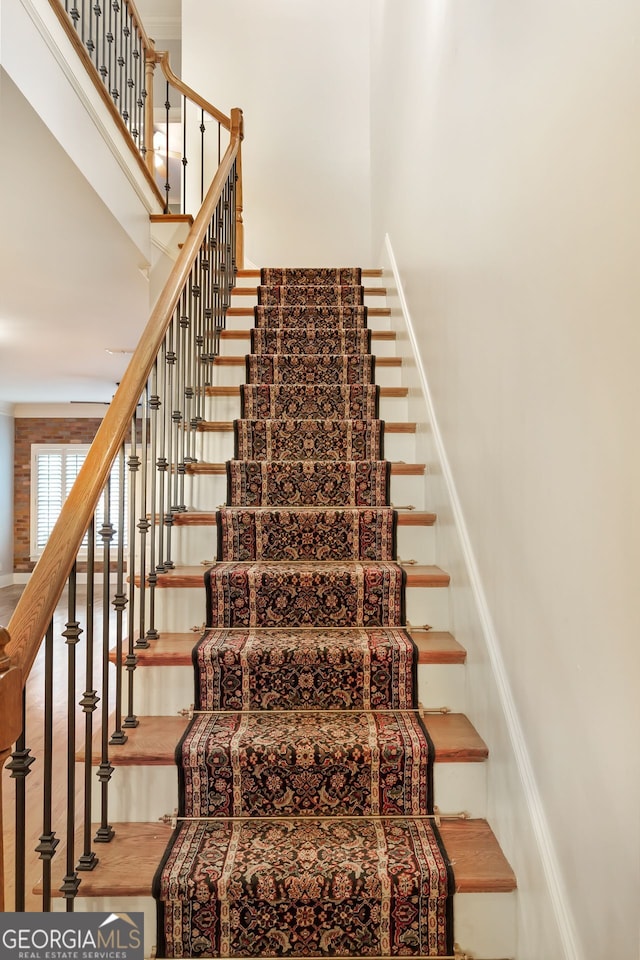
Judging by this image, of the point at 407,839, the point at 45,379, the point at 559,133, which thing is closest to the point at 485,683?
the point at 407,839

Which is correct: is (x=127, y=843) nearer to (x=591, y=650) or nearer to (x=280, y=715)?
(x=280, y=715)

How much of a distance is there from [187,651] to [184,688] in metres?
0.11

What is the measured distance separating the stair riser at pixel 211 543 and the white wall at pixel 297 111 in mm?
3798

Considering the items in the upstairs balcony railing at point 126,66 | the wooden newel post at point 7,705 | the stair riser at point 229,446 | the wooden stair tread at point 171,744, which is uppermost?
the upstairs balcony railing at point 126,66

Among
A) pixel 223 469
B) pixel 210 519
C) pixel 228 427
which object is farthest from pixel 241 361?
pixel 210 519

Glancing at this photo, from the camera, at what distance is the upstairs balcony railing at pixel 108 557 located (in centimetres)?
120

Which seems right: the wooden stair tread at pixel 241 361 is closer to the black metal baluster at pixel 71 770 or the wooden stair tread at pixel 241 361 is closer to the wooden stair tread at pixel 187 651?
the wooden stair tread at pixel 187 651

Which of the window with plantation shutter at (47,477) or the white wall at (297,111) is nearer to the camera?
the white wall at (297,111)

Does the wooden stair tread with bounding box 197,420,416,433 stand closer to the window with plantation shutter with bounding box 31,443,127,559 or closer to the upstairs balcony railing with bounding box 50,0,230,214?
the upstairs balcony railing with bounding box 50,0,230,214

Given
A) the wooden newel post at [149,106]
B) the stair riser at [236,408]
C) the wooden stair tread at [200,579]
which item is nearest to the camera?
the wooden stair tread at [200,579]

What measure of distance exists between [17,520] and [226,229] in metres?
7.30

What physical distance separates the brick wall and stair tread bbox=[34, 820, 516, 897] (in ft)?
29.3

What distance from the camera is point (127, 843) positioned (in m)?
1.59

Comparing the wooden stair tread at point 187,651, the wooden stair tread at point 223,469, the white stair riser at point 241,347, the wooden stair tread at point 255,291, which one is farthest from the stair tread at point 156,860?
the wooden stair tread at point 255,291
